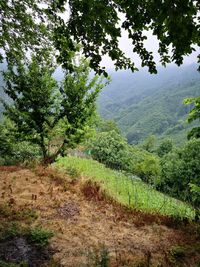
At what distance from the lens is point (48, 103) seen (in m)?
13.7

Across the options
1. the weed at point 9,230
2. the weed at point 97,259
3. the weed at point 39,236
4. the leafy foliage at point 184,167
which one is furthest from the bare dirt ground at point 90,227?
the leafy foliage at point 184,167

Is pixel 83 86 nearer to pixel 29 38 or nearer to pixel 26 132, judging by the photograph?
pixel 26 132

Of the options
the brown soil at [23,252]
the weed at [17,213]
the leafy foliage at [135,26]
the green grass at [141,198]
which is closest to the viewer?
the leafy foliage at [135,26]

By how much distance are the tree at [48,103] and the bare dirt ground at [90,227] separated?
128 inches

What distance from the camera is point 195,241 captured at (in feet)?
23.4

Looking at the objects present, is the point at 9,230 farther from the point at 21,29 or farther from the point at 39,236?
the point at 21,29

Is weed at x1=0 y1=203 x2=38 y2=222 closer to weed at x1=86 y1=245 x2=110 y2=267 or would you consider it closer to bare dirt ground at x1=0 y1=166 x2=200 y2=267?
bare dirt ground at x1=0 y1=166 x2=200 y2=267

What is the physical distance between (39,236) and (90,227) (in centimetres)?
153

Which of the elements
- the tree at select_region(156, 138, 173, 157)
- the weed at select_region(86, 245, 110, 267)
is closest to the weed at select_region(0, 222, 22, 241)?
the weed at select_region(86, 245, 110, 267)

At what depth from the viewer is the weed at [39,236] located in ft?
20.7

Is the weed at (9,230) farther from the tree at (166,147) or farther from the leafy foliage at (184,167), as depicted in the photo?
the tree at (166,147)

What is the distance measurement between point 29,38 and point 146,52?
625 centimetres

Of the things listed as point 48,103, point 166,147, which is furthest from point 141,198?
point 166,147

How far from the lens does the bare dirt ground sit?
6.04 metres
